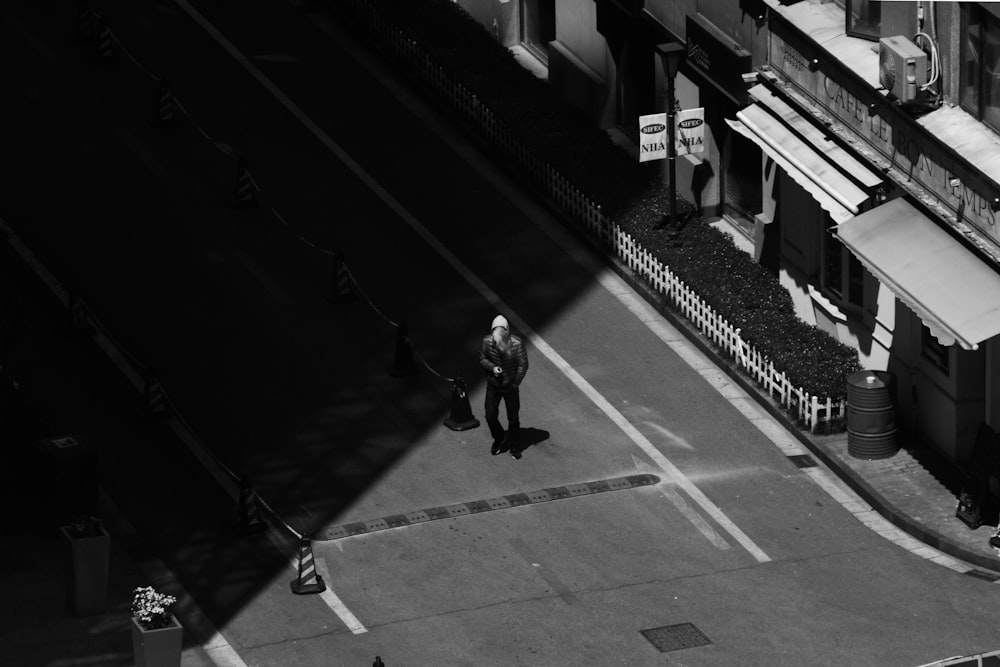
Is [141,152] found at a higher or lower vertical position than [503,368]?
lower

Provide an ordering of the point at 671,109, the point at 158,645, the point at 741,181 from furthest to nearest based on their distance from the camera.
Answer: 1. the point at 741,181
2. the point at 671,109
3. the point at 158,645

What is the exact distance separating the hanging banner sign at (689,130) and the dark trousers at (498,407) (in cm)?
693

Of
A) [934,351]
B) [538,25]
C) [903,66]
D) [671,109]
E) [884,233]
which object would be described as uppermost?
[903,66]

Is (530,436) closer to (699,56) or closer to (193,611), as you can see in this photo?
(193,611)

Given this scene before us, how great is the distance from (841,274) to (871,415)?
314cm

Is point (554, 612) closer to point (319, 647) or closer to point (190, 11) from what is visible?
point (319, 647)

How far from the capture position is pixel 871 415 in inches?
1228

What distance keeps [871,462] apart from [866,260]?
10.1 ft

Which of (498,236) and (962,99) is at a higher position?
(962,99)

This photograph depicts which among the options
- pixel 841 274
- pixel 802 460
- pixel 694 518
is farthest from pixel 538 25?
pixel 694 518

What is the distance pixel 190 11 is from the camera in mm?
48469

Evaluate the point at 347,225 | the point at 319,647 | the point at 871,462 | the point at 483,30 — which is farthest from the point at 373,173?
the point at 319,647

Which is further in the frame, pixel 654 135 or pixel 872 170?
pixel 654 135

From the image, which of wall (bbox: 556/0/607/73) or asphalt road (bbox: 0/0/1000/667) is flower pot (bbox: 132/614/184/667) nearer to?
asphalt road (bbox: 0/0/1000/667)
